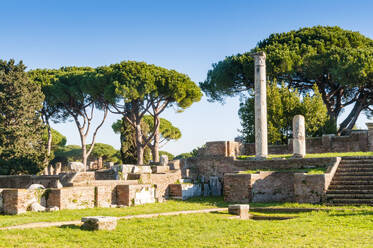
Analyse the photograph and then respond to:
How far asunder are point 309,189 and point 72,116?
86.3 ft

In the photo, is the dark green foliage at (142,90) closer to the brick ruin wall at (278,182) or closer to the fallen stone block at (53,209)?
the brick ruin wall at (278,182)

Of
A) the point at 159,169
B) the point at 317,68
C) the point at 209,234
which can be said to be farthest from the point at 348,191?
the point at 317,68

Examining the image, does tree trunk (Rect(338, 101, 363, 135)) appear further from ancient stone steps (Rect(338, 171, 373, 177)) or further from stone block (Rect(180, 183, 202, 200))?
ancient stone steps (Rect(338, 171, 373, 177))

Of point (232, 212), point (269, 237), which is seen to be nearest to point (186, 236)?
point (269, 237)

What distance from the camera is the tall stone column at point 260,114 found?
838 inches

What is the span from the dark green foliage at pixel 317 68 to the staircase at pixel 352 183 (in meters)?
13.5

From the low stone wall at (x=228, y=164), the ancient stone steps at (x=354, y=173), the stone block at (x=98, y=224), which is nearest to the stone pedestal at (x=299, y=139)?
the low stone wall at (x=228, y=164)

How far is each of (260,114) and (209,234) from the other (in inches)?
501

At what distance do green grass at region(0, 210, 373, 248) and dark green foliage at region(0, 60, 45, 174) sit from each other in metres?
19.9

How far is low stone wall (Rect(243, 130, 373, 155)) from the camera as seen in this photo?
24641 mm

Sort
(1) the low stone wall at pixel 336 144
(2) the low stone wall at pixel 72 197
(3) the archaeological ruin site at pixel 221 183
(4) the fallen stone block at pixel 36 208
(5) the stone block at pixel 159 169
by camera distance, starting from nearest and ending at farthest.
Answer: (4) the fallen stone block at pixel 36 208
(2) the low stone wall at pixel 72 197
(3) the archaeological ruin site at pixel 221 183
(5) the stone block at pixel 159 169
(1) the low stone wall at pixel 336 144

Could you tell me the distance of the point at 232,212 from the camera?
13.0 metres

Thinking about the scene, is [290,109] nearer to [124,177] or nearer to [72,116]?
[124,177]

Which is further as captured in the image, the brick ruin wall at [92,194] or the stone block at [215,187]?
the stone block at [215,187]
